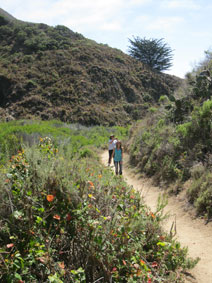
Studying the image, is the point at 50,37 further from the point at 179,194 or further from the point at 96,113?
the point at 179,194

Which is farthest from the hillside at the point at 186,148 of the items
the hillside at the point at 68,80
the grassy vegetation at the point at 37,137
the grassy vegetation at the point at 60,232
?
the hillside at the point at 68,80

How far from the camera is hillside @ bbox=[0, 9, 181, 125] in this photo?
3512 cm

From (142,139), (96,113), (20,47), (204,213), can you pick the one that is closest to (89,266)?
(204,213)

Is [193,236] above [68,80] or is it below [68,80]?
below

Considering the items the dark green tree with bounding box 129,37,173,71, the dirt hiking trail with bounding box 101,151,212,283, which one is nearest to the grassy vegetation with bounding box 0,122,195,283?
the dirt hiking trail with bounding box 101,151,212,283

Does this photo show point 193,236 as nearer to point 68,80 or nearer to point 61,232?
point 61,232

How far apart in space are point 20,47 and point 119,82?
18.4 metres

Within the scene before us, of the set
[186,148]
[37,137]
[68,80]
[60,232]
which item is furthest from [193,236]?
[68,80]

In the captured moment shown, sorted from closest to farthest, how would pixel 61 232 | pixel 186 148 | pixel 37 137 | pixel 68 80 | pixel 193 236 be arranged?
pixel 61 232 < pixel 193 236 < pixel 186 148 < pixel 37 137 < pixel 68 80

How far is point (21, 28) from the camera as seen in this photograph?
48062 millimetres

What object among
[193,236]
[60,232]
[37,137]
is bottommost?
[193,236]

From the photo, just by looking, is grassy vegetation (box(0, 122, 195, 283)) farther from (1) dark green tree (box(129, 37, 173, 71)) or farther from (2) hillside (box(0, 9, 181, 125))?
(1) dark green tree (box(129, 37, 173, 71))

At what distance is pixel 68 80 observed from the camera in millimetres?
38750

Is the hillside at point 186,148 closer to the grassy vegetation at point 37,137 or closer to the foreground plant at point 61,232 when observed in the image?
the grassy vegetation at point 37,137
